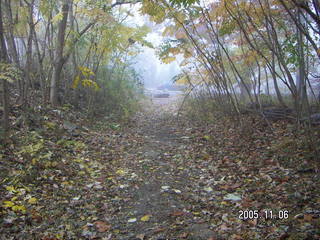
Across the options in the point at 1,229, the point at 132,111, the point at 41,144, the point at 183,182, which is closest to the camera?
the point at 1,229

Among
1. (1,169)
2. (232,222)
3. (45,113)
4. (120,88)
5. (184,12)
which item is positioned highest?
(184,12)

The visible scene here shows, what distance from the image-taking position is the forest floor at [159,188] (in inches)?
120

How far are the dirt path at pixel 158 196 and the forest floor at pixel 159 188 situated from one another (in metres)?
0.01

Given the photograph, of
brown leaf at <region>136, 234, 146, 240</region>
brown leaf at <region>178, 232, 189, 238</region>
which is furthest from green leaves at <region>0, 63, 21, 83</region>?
brown leaf at <region>178, 232, 189, 238</region>

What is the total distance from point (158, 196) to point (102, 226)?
1006 mm

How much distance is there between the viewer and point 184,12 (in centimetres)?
669

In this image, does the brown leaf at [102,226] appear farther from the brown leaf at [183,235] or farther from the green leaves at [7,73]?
the green leaves at [7,73]

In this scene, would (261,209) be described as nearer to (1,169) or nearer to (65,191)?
(65,191)

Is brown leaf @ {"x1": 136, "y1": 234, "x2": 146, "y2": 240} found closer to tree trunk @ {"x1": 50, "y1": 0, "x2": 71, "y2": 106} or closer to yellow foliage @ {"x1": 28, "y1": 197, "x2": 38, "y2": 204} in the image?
yellow foliage @ {"x1": 28, "y1": 197, "x2": 38, "y2": 204}

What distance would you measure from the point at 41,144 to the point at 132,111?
6.31 meters

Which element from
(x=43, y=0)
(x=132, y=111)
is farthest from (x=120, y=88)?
(x=43, y=0)

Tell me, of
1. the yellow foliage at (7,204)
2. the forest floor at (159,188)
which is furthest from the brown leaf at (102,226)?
the yellow foliage at (7,204)

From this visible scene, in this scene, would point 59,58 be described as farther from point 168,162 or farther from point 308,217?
point 308,217

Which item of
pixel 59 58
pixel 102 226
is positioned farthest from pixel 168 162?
pixel 59 58
